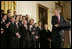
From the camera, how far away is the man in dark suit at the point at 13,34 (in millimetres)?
8000

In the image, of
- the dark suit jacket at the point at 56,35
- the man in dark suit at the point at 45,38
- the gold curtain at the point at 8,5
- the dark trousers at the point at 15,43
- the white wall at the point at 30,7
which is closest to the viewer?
the dark trousers at the point at 15,43

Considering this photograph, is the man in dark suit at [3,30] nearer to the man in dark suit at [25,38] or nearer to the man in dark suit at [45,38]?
the man in dark suit at [25,38]

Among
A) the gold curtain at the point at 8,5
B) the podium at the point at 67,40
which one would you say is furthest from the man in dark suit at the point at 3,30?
the podium at the point at 67,40

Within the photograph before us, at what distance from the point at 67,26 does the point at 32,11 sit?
8.57ft

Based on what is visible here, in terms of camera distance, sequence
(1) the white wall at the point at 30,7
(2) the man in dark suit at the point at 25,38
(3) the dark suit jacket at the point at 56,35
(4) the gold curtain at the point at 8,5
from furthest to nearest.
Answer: (1) the white wall at the point at 30,7, (4) the gold curtain at the point at 8,5, (3) the dark suit jacket at the point at 56,35, (2) the man in dark suit at the point at 25,38

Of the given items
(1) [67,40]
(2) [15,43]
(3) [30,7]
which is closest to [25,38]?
(2) [15,43]

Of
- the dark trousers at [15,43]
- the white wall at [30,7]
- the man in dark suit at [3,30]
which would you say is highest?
the white wall at [30,7]

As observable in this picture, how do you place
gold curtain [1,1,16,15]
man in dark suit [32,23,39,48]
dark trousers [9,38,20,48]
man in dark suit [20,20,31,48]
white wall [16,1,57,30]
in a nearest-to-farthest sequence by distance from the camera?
dark trousers [9,38,20,48] < man in dark suit [20,20,31,48] < man in dark suit [32,23,39,48] < gold curtain [1,1,16,15] < white wall [16,1,57,30]

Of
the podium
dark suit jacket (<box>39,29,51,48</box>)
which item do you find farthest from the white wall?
the podium

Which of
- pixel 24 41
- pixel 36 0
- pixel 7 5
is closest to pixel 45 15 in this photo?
pixel 36 0

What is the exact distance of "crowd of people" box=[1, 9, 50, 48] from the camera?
8023 mm

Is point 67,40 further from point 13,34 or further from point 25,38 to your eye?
point 13,34

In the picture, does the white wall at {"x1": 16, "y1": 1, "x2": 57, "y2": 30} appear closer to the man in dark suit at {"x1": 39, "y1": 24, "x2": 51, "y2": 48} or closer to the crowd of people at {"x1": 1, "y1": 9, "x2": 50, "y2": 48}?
the man in dark suit at {"x1": 39, "y1": 24, "x2": 51, "y2": 48}

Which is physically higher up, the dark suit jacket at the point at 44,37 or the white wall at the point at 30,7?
the white wall at the point at 30,7
